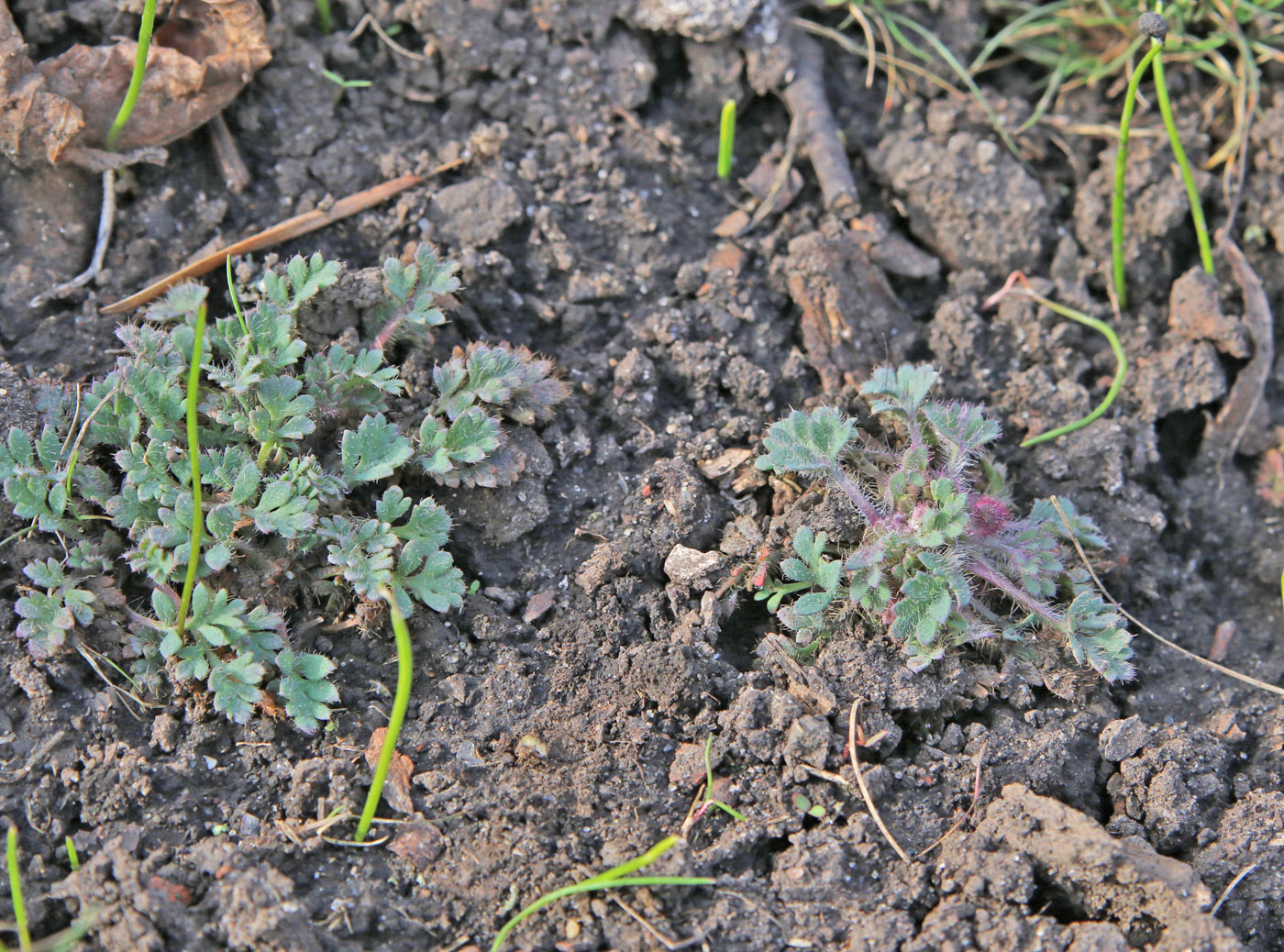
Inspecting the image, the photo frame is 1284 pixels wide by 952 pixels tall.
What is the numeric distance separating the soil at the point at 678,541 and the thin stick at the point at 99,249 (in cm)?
4

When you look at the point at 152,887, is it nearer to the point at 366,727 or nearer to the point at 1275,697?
the point at 366,727

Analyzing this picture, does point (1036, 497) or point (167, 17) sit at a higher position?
point (167, 17)

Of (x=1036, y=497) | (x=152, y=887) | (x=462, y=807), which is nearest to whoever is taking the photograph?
(x=152, y=887)

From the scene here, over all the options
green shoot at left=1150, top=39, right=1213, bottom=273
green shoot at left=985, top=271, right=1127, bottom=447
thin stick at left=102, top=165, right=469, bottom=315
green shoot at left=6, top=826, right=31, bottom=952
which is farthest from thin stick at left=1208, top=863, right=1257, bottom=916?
thin stick at left=102, top=165, right=469, bottom=315

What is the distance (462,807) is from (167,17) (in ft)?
8.41

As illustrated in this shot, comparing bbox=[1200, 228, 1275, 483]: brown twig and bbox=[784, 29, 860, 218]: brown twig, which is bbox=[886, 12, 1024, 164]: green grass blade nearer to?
bbox=[784, 29, 860, 218]: brown twig

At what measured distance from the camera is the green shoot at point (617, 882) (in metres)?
2.01

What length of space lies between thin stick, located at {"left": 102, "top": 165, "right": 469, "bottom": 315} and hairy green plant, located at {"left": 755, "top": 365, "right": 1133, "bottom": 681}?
4.79ft

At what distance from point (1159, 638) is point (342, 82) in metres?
3.04

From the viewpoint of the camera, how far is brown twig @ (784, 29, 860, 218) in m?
3.35

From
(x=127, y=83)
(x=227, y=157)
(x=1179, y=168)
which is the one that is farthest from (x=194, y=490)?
(x=1179, y=168)

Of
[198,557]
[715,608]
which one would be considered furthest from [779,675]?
[198,557]

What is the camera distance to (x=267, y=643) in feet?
7.85

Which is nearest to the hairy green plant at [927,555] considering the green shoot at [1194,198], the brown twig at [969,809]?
the brown twig at [969,809]
